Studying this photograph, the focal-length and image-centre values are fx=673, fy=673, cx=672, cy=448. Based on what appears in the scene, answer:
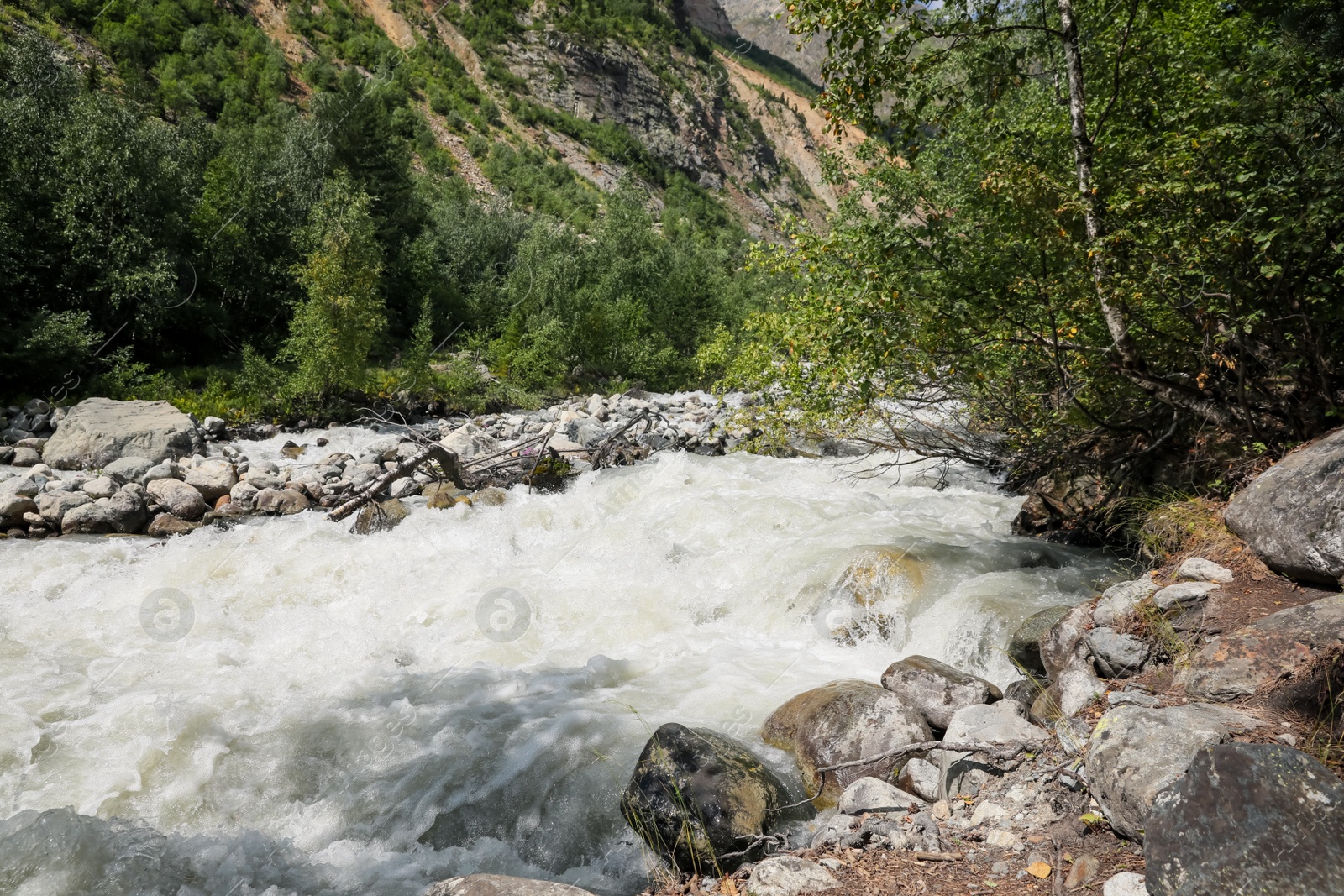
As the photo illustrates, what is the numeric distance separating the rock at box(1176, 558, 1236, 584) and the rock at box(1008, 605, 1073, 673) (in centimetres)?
78

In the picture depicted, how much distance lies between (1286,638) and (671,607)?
4.98 metres

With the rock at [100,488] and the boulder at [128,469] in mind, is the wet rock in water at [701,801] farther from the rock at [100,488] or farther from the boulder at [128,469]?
the boulder at [128,469]

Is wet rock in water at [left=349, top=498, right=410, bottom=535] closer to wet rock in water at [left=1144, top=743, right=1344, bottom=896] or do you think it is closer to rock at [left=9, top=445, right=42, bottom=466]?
rock at [left=9, top=445, right=42, bottom=466]

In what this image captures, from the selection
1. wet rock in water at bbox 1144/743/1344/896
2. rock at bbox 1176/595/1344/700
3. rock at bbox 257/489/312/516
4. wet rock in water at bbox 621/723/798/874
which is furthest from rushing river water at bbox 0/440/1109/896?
wet rock in water at bbox 1144/743/1344/896

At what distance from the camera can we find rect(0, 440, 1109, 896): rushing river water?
→ 3.73 meters

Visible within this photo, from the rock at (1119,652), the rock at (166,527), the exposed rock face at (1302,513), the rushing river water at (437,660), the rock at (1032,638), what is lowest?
the rock at (166,527)

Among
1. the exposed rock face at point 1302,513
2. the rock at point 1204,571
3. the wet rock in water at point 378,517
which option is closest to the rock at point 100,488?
the wet rock in water at point 378,517

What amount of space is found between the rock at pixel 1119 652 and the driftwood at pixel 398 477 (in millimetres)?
8993

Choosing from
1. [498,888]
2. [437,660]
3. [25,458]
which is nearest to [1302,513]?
[498,888]

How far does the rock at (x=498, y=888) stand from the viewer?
105 inches

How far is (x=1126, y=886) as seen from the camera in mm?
2316

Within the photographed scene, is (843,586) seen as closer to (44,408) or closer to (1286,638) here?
(1286,638)

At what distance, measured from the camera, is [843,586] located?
266 inches

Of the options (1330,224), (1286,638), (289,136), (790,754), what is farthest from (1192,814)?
(289,136)
